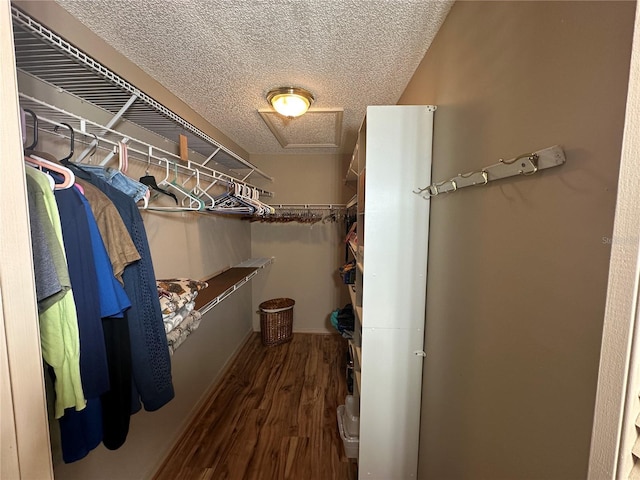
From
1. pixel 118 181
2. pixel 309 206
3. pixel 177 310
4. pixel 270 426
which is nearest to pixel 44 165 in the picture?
pixel 118 181

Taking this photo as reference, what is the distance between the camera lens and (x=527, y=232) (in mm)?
596

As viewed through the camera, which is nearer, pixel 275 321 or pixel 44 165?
pixel 44 165

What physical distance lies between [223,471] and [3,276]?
71.1 inches

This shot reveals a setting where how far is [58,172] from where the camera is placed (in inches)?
28.6

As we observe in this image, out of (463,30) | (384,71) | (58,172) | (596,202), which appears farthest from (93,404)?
(384,71)

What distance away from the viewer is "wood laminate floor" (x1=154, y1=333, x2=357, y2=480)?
158cm

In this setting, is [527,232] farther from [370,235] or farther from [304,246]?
[304,246]

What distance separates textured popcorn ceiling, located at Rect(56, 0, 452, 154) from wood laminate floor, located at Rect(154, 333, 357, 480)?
7.85 feet

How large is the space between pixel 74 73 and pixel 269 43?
78 cm

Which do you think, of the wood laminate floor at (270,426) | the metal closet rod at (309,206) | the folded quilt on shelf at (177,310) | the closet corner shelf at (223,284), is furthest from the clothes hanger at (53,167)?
the metal closet rod at (309,206)

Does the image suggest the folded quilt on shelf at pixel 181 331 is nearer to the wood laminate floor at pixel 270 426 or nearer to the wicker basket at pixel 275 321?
the wood laminate floor at pixel 270 426

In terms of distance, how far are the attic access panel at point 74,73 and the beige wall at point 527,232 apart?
4.19 ft

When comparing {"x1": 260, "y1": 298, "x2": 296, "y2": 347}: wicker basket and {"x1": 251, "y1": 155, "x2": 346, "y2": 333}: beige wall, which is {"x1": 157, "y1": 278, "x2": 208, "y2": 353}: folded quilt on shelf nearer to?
{"x1": 260, "y1": 298, "x2": 296, "y2": 347}: wicker basket

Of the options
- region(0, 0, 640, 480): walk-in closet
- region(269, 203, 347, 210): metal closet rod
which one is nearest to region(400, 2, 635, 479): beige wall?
region(0, 0, 640, 480): walk-in closet
